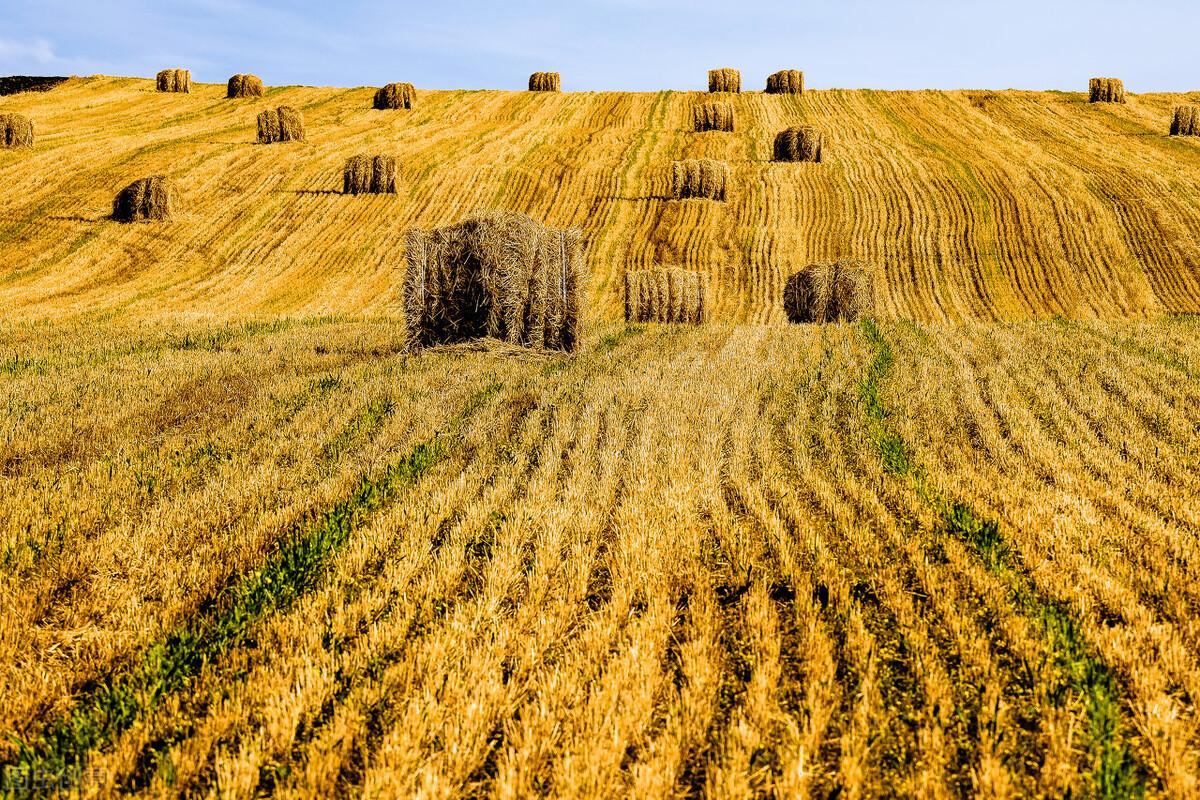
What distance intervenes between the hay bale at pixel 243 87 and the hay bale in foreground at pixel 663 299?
117 ft

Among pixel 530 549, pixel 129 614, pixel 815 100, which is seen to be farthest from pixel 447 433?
pixel 815 100

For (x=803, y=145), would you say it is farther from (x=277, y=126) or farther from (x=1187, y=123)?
(x=277, y=126)

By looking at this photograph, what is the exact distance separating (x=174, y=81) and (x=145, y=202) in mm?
24409


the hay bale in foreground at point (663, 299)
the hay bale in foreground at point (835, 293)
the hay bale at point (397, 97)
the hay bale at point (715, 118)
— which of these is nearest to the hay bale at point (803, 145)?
the hay bale at point (715, 118)

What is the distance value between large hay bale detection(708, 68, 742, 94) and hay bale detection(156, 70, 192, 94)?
30.3 metres

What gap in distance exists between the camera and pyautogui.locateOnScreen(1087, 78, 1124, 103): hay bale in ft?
136

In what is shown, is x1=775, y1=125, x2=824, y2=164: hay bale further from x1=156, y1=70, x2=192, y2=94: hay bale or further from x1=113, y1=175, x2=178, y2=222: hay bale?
x1=156, y1=70, x2=192, y2=94: hay bale

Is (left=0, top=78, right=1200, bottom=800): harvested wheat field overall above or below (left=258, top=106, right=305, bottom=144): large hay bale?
below

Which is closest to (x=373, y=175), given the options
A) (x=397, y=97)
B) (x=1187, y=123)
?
(x=397, y=97)

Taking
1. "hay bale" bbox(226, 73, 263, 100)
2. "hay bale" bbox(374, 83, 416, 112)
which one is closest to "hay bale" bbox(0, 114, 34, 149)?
"hay bale" bbox(226, 73, 263, 100)

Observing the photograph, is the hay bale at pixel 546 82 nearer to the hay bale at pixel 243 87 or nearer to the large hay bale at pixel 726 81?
the large hay bale at pixel 726 81

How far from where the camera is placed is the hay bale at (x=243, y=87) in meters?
45.0

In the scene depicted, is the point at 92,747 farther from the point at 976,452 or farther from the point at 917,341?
the point at 917,341

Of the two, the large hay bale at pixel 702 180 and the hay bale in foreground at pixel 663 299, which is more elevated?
the large hay bale at pixel 702 180
